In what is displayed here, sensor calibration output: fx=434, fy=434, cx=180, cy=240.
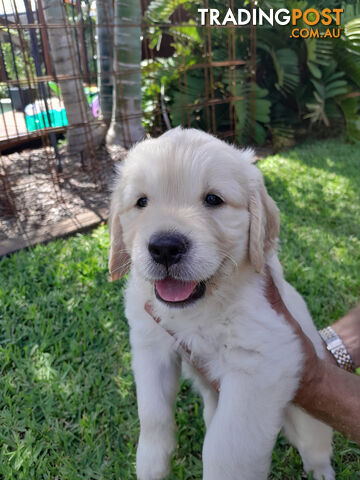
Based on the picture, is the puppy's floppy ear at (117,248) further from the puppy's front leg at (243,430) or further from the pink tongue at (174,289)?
the puppy's front leg at (243,430)

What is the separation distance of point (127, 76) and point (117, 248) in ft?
16.4

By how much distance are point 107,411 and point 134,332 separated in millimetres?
613

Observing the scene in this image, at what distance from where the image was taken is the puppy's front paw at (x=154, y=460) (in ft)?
6.14

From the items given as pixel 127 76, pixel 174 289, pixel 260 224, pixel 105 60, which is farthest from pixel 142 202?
pixel 105 60

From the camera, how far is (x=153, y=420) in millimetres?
1875

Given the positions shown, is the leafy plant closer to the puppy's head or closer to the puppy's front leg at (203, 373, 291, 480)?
the puppy's head

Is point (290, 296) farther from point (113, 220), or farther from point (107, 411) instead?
point (107, 411)

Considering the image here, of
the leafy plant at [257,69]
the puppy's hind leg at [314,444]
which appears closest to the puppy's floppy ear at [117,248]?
the puppy's hind leg at [314,444]

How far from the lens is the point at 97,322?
10.3 feet

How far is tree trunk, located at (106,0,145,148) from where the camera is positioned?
6.17m

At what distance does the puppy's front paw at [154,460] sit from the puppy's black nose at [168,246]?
2.70 feet

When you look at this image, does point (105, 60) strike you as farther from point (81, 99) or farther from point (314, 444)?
point (314, 444)

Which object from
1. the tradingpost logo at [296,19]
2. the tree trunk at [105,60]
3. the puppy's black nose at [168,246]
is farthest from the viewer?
the tradingpost logo at [296,19]

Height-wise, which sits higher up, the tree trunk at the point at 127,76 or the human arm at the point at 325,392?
the tree trunk at the point at 127,76
